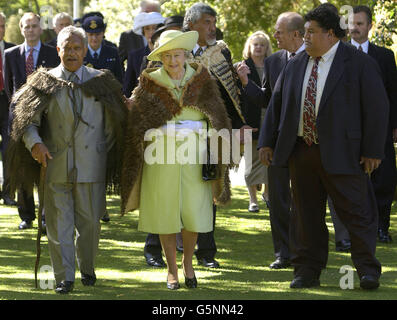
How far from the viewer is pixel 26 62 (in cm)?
1317

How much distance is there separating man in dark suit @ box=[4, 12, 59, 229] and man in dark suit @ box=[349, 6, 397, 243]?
372 centimetres

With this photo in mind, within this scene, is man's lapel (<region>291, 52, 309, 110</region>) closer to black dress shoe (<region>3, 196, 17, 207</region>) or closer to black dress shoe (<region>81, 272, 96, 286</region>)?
black dress shoe (<region>81, 272, 96, 286</region>)

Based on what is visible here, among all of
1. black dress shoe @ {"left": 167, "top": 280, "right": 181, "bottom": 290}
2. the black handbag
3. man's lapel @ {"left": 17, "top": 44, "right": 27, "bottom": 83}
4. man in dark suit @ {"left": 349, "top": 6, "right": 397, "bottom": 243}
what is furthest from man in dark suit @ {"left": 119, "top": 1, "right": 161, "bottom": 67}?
black dress shoe @ {"left": 167, "top": 280, "right": 181, "bottom": 290}

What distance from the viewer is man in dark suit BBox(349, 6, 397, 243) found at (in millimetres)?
11609

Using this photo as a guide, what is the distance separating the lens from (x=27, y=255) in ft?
36.6

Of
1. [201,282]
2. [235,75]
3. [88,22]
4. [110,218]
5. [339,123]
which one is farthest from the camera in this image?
[110,218]

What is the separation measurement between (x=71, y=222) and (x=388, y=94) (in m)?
4.22

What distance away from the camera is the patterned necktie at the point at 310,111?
8789mm

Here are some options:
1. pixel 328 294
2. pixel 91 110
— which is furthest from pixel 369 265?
pixel 91 110

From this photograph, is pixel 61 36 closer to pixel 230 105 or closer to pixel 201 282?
pixel 230 105

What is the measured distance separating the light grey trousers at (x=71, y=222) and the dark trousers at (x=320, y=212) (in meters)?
1.69

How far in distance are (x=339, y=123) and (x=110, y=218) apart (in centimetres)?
633

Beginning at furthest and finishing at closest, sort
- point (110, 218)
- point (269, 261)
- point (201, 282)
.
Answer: point (110, 218), point (269, 261), point (201, 282)

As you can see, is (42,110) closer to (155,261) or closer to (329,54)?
(155,261)
